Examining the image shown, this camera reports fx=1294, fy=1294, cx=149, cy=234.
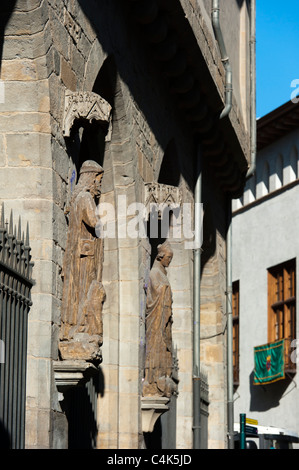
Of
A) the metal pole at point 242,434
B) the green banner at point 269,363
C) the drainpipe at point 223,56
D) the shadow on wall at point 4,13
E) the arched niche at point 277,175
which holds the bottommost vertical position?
the metal pole at point 242,434

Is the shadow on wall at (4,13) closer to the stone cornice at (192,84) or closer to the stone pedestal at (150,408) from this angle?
the stone cornice at (192,84)

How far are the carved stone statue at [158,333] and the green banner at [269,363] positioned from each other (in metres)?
19.4

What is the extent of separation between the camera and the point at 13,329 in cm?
858

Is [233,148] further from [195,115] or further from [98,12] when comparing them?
[98,12]

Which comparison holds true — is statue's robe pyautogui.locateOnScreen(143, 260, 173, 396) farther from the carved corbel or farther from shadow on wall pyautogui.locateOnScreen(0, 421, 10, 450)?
shadow on wall pyautogui.locateOnScreen(0, 421, 10, 450)

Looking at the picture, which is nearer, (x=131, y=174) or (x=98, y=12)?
(x=98, y=12)

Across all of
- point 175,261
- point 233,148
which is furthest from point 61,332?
point 233,148

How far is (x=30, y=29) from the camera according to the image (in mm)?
10023

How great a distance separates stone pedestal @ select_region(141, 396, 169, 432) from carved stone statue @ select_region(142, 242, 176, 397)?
9 cm

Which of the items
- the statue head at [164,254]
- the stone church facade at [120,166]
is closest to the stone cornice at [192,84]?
the stone church facade at [120,166]

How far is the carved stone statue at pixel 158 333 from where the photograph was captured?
13125 mm

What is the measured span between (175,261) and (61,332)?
22.2 ft

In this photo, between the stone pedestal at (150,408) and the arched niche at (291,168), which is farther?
the arched niche at (291,168)

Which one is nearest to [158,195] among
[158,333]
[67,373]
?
[158,333]
